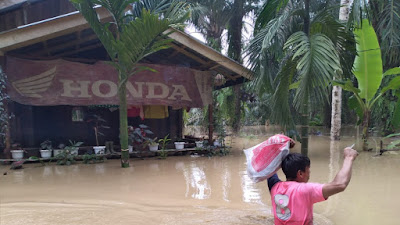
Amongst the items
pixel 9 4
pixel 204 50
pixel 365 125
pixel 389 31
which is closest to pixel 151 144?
pixel 204 50

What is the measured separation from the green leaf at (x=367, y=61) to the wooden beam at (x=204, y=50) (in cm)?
277

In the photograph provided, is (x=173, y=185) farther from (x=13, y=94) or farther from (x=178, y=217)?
(x=13, y=94)

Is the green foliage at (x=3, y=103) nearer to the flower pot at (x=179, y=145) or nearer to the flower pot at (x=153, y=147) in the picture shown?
the flower pot at (x=153, y=147)

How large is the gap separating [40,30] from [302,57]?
626 cm

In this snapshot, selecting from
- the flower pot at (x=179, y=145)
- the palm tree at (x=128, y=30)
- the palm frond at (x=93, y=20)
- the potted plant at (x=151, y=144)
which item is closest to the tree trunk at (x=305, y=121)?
the palm tree at (x=128, y=30)

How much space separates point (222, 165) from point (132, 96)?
3455 mm

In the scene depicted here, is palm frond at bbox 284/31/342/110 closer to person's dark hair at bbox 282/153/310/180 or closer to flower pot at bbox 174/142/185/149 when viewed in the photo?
person's dark hair at bbox 282/153/310/180

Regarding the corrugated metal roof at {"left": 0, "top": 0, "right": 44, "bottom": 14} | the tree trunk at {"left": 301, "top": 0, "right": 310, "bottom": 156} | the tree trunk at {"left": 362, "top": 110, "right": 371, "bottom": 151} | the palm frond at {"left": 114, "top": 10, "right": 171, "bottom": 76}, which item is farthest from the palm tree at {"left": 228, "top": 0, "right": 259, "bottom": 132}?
the tree trunk at {"left": 301, "top": 0, "right": 310, "bottom": 156}

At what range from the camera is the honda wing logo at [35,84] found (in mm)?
7561

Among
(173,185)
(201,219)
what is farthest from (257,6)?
(201,219)

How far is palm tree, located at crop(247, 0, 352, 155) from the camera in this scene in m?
3.74

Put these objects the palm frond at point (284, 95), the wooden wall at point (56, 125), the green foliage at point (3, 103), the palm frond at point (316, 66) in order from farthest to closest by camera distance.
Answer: the wooden wall at point (56, 125), the green foliage at point (3, 103), the palm frond at point (284, 95), the palm frond at point (316, 66)

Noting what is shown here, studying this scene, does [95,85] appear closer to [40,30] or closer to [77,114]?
[77,114]

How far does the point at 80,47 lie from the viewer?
9.12 metres
